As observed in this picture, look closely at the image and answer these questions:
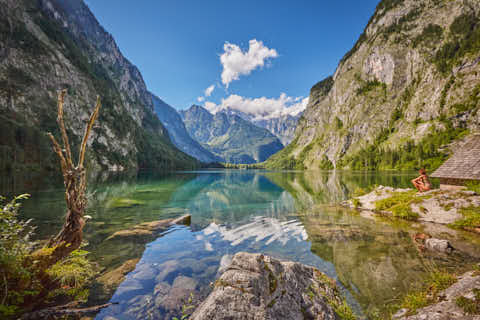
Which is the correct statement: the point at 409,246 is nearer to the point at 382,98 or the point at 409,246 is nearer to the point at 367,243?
the point at 367,243

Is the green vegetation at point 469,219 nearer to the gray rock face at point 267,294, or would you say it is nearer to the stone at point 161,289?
the gray rock face at point 267,294

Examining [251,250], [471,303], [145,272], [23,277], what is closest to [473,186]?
[471,303]

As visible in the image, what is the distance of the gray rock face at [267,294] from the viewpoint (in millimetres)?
4445

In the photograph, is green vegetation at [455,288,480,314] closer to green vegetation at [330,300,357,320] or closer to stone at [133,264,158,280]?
green vegetation at [330,300,357,320]

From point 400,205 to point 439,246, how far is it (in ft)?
34.4

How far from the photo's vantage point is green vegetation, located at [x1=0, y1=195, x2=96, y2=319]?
457 centimetres

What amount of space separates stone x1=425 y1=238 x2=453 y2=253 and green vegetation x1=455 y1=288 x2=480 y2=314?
7.79 meters

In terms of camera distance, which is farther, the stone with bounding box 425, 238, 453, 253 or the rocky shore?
the rocky shore

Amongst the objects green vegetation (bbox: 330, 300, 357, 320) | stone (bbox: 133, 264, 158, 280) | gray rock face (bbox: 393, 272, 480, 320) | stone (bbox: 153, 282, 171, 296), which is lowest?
stone (bbox: 133, 264, 158, 280)

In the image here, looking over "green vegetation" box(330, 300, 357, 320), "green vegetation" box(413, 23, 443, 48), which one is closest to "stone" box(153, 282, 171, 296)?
"green vegetation" box(330, 300, 357, 320)

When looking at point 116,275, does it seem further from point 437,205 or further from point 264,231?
point 437,205

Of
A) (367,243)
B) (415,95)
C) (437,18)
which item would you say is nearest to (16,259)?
(367,243)

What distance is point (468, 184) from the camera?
61.8ft

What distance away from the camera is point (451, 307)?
513 centimetres
